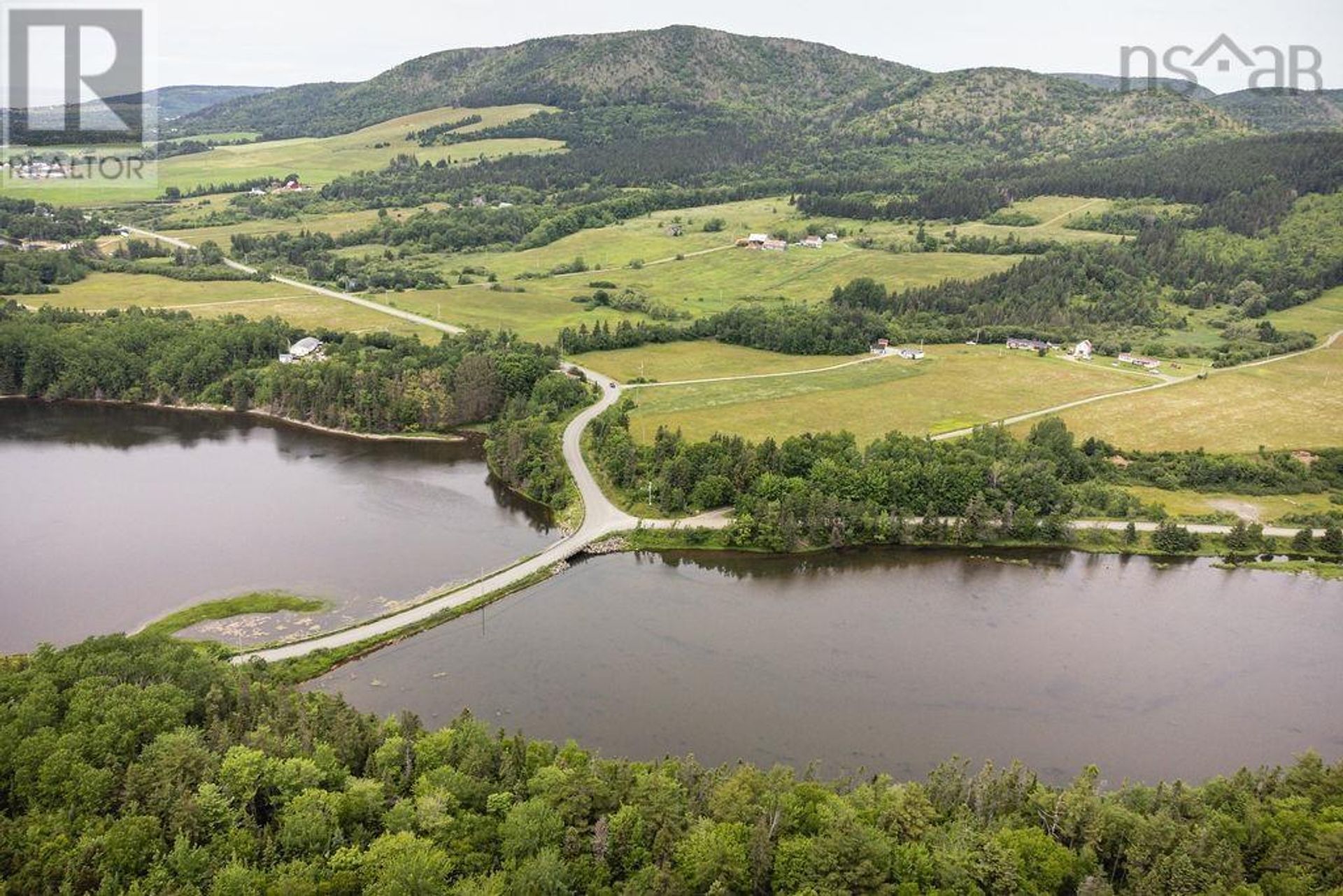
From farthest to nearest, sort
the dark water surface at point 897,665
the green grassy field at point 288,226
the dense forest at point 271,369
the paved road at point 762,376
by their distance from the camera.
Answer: the green grassy field at point 288,226
the paved road at point 762,376
the dense forest at point 271,369
the dark water surface at point 897,665

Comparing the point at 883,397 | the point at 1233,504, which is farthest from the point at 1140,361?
the point at 1233,504

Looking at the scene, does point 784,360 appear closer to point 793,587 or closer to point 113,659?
point 793,587

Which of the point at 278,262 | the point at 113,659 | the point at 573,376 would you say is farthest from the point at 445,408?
the point at 278,262

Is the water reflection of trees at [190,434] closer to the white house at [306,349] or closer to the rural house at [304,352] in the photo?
the rural house at [304,352]

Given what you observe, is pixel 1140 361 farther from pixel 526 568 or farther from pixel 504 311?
pixel 526 568

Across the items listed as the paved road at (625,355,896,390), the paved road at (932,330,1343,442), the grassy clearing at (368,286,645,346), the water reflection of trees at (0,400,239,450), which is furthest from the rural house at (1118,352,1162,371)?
the water reflection of trees at (0,400,239,450)

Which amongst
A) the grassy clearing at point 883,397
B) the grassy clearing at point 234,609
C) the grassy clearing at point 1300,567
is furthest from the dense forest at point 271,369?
the grassy clearing at point 1300,567

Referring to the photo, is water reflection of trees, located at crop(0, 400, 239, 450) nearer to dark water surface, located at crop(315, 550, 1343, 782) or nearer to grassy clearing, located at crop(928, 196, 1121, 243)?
dark water surface, located at crop(315, 550, 1343, 782)
